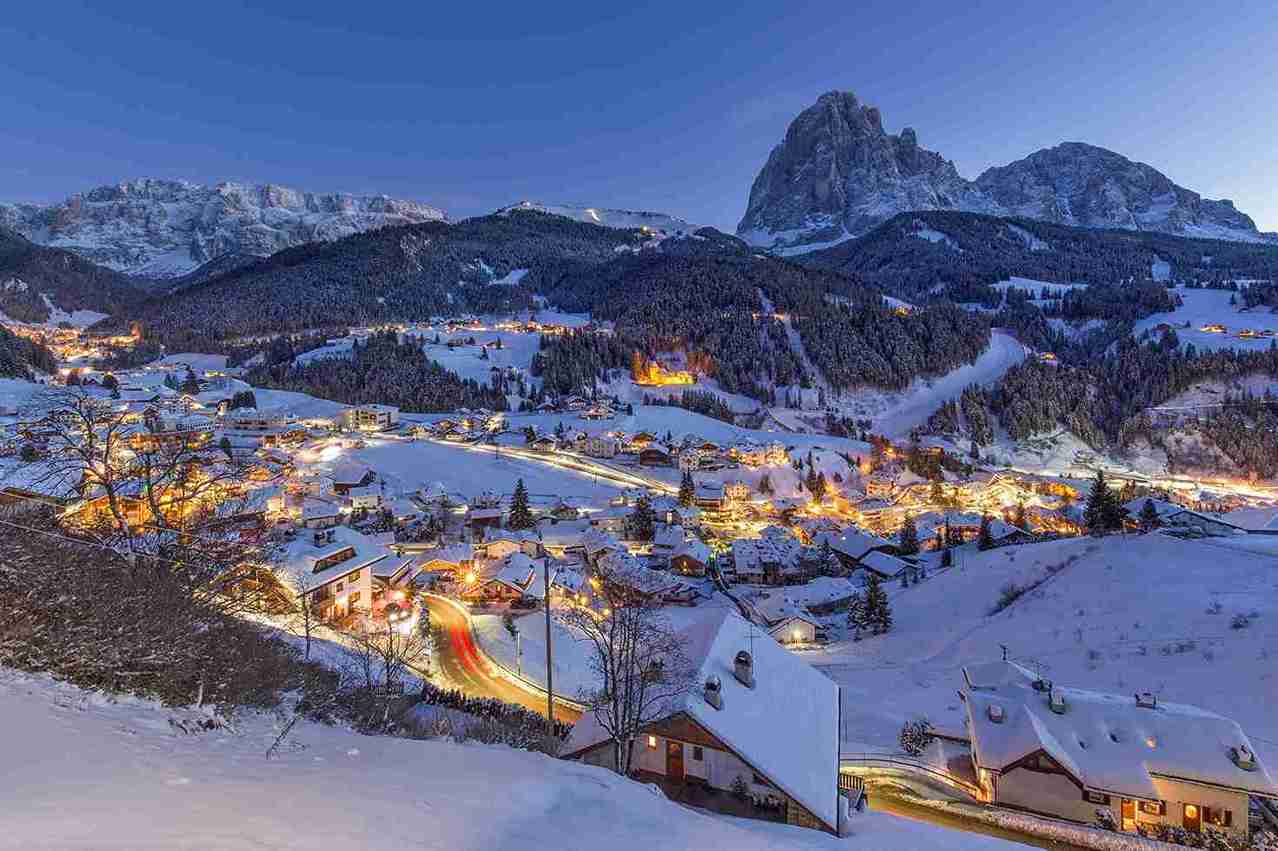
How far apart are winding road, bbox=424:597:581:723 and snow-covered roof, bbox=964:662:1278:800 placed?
12.6 m

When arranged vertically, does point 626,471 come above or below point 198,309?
below

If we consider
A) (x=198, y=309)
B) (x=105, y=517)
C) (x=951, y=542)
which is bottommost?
(x=951, y=542)

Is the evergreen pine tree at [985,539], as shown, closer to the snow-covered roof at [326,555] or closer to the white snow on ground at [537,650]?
the white snow on ground at [537,650]

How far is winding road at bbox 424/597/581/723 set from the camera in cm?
2103

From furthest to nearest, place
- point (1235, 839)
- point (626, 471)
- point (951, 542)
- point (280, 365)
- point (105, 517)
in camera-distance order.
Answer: point (280, 365) → point (626, 471) → point (951, 542) → point (105, 517) → point (1235, 839)

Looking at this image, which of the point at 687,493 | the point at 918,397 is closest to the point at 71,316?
the point at 687,493

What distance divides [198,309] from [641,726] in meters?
186

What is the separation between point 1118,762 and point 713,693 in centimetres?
964

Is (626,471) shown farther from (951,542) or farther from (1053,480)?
(1053,480)

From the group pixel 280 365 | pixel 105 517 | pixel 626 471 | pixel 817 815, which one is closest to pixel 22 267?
pixel 280 365

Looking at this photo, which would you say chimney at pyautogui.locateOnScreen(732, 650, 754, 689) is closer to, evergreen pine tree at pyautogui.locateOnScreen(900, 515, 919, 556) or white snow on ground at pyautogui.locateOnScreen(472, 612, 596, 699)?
white snow on ground at pyautogui.locateOnScreen(472, 612, 596, 699)

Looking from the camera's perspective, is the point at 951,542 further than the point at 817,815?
Yes

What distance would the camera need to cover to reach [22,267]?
17150cm

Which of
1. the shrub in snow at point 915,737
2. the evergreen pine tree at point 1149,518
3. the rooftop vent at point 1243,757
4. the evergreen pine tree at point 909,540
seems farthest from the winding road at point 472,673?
the evergreen pine tree at point 1149,518
